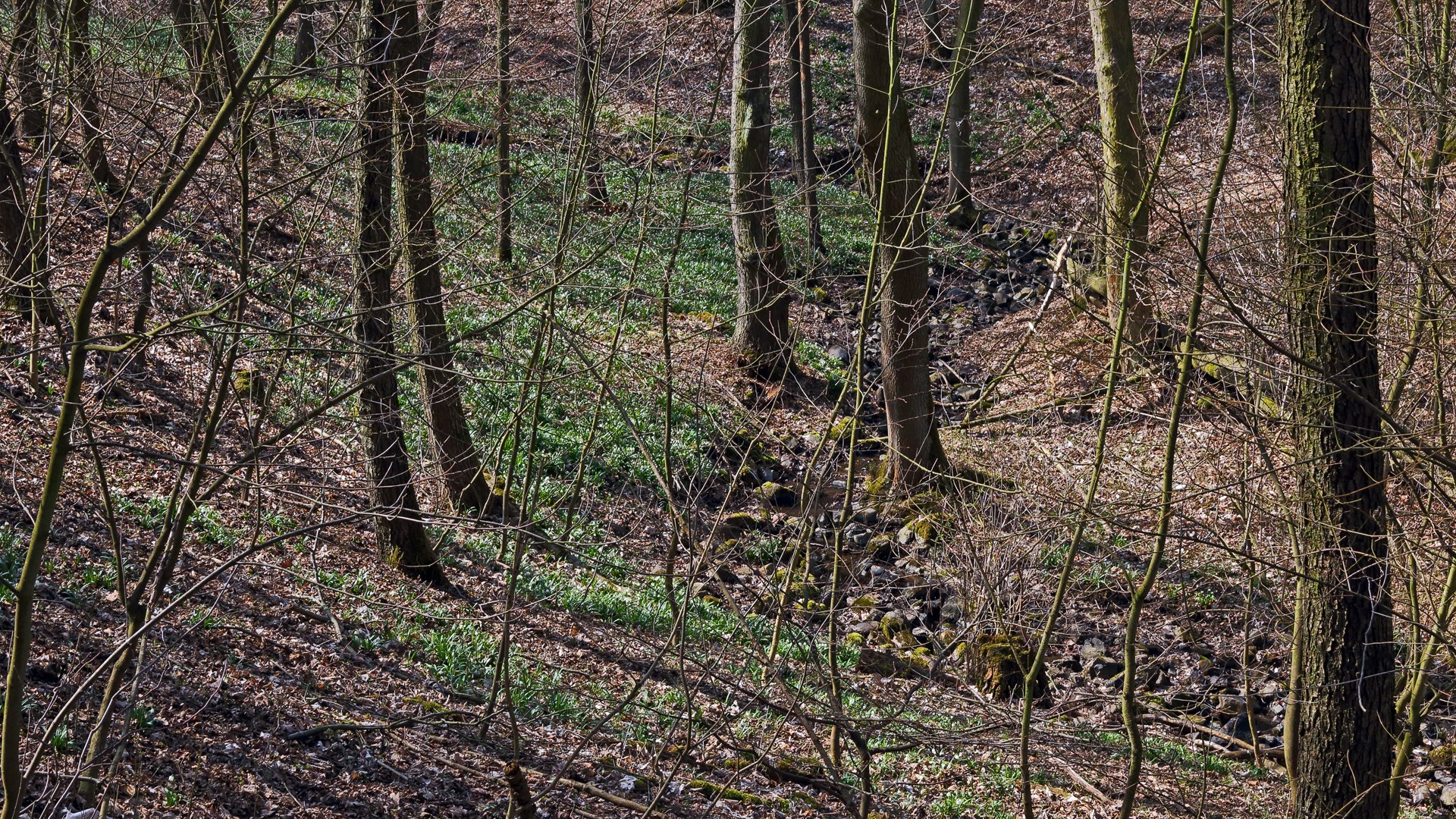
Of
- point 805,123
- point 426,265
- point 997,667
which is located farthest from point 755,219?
point 997,667

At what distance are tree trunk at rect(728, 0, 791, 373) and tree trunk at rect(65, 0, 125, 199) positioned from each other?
25.5ft

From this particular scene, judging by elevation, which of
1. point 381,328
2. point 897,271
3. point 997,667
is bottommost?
point 997,667

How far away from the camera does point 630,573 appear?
6969 millimetres

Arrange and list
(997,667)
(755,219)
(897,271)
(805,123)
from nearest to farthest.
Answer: (997,667)
(897,271)
(755,219)
(805,123)

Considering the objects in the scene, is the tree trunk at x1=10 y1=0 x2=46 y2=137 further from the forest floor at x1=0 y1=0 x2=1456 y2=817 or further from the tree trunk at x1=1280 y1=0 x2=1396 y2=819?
the tree trunk at x1=1280 y1=0 x2=1396 y2=819

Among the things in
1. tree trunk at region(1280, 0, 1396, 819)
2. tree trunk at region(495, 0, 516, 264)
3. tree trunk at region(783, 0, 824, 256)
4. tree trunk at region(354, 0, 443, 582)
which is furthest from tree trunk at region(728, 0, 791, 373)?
tree trunk at region(1280, 0, 1396, 819)

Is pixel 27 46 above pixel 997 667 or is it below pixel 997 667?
above

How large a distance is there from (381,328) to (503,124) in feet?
15.7

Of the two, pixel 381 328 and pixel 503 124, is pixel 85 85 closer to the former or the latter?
pixel 381 328

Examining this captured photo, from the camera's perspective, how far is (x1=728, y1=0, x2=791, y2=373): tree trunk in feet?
46.6

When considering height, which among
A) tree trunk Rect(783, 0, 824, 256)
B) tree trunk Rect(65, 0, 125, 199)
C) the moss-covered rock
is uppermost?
tree trunk Rect(783, 0, 824, 256)

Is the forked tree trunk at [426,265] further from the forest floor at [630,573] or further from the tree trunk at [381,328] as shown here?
the forest floor at [630,573]

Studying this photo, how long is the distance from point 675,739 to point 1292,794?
13.0 feet

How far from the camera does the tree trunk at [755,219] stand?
14203mm
